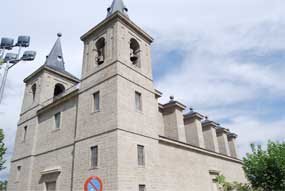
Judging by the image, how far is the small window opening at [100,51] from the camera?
15432 millimetres

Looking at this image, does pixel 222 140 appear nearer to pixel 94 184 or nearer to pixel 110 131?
pixel 110 131

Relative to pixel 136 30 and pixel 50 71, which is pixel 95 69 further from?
pixel 50 71

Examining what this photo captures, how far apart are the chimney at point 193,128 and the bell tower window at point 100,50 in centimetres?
1134

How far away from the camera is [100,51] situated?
1611cm

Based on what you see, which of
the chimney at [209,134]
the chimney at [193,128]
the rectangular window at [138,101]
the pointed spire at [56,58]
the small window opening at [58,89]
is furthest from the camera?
the chimney at [209,134]

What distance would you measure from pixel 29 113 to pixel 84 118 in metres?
8.65

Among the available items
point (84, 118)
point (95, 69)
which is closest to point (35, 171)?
point (84, 118)

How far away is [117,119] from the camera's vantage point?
11688 millimetres

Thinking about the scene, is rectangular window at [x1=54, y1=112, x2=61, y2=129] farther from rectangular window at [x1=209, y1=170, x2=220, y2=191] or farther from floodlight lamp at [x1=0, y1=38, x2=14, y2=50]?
rectangular window at [x1=209, y1=170, x2=220, y2=191]

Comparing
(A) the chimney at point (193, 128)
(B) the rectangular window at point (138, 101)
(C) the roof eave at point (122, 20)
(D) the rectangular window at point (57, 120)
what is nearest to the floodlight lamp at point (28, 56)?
(C) the roof eave at point (122, 20)

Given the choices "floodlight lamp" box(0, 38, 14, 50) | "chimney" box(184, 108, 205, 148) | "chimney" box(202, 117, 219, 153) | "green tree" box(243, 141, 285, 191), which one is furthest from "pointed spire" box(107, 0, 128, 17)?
"chimney" box(202, 117, 219, 153)

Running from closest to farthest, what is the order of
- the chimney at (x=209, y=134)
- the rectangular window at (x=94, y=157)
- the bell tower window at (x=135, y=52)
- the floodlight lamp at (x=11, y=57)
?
the floodlight lamp at (x=11, y=57) → the rectangular window at (x=94, y=157) → the bell tower window at (x=135, y=52) → the chimney at (x=209, y=134)

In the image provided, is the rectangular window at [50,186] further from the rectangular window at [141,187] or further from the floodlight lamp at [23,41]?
the floodlight lamp at [23,41]

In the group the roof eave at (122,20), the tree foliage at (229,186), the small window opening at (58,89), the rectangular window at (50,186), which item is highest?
the roof eave at (122,20)
